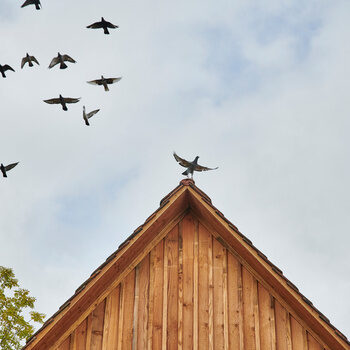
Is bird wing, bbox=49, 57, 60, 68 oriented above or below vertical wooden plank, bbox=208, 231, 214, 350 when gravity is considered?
above

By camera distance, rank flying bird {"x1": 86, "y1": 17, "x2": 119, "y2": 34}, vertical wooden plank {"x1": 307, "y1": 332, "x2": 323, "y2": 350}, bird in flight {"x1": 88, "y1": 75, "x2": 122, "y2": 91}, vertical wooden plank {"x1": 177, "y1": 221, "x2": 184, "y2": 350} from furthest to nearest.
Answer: bird in flight {"x1": 88, "y1": 75, "x2": 122, "y2": 91} < flying bird {"x1": 86, "y1": 17, "x2": 119, "y2": 34} < vertical wooden plank {"x1": 177, "y1": 221, "x2": 184, "y2": 350} < vertical wooden plank {"x1": 307, "y1": 332, "x2": 323, "y2": 350}

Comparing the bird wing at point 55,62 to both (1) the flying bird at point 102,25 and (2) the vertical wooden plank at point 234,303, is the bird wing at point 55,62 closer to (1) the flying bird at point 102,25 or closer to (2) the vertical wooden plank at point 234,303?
(1) the flying bird at point 102,25

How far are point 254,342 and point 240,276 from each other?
90 cm

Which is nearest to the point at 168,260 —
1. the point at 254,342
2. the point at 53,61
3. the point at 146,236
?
the point at 146,236

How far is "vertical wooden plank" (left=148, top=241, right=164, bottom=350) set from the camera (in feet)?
27.4

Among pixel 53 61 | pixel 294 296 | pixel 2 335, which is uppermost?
pixel 53 61

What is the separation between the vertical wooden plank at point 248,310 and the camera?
8.29 m

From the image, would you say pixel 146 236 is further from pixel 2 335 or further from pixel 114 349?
pixel 2 335

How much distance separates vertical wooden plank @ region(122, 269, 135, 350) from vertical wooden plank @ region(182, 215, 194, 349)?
2.23 feet

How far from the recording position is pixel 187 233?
30.1 feet

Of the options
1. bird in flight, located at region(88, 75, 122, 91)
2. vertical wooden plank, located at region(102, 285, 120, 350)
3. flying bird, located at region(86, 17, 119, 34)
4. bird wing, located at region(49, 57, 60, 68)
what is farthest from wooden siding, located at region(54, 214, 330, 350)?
bird wing, located at region(49, 57, 60, 68)

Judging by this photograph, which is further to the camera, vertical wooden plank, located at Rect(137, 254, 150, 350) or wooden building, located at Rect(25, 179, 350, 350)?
vertical wooden plank, located at Rect(137, 254, 150, 350)

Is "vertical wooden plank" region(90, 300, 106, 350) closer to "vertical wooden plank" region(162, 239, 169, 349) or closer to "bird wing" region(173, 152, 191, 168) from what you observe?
"vertical wooden plank" region(162, 239, 169, 349)

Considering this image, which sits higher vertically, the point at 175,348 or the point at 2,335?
the point at 2,335
